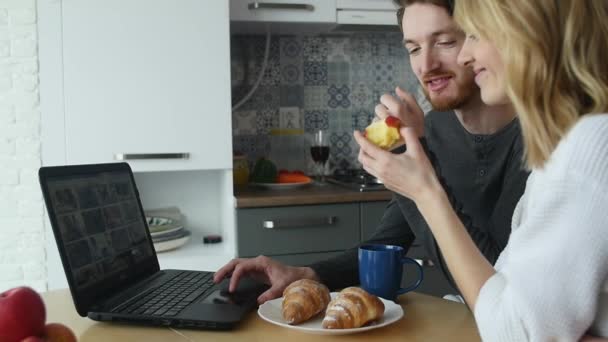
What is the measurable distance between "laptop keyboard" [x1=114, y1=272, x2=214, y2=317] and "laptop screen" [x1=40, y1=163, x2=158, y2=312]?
0.22 feet

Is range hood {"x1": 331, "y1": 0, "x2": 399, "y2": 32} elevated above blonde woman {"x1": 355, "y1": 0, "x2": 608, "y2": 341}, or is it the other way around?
range hood {"x1": 331, "y1": 0, "x2": 399, "y2": 32}

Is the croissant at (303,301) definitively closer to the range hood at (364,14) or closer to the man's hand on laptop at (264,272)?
the man's hand on laptop at (264,272)

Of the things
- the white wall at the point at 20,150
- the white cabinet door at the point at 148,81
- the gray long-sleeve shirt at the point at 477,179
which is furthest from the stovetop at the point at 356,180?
the white wall at the point at 20,150

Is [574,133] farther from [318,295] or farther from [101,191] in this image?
[101,191]

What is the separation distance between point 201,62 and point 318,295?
5.21 ft

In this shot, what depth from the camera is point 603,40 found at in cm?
92

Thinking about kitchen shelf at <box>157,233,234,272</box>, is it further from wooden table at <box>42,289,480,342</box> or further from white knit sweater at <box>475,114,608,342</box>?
white knit sweater at <box>475,114,608,342</box>

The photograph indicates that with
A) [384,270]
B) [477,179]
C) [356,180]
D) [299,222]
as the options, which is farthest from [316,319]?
[356,180]

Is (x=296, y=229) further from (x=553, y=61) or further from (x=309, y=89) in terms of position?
(x=553, y=61)

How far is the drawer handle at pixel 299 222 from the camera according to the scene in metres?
2.43

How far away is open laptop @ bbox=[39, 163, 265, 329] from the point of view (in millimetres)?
1068

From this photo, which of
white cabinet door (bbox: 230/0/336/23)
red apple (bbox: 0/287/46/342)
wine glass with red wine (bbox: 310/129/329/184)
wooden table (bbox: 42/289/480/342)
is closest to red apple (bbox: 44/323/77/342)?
red apple (bbox: 0/287/46/342)

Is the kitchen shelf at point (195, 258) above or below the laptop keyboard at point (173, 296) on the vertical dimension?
below

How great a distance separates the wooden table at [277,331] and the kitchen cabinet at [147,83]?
133 centimetres
